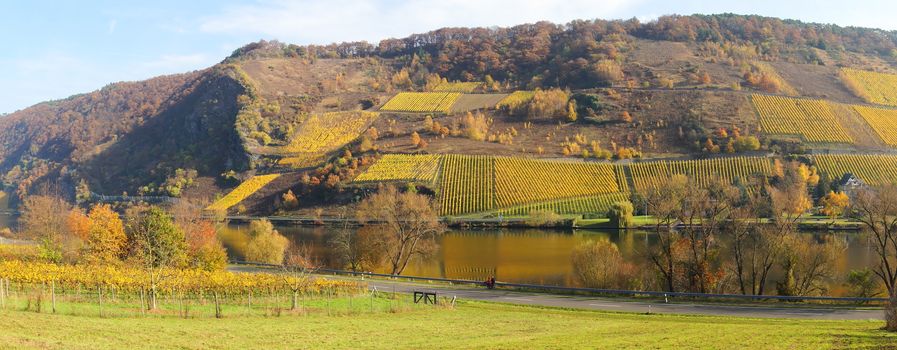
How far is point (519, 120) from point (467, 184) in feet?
110

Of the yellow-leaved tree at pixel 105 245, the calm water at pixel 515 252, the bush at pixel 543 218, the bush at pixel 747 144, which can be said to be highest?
the bush at pixel 747 144

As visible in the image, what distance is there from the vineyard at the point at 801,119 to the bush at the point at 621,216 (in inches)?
1743

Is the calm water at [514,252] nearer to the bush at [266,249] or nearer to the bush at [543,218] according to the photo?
the bush at [543,218]

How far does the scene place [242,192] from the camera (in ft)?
433

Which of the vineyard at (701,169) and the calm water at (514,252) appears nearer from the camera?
the calm water at (514,252)

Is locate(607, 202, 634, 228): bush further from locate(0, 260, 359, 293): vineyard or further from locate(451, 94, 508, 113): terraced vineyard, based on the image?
locate(451, 94, 508, 113): terraced vineyard

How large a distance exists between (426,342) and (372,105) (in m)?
141

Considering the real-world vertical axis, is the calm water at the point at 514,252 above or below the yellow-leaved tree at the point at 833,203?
below

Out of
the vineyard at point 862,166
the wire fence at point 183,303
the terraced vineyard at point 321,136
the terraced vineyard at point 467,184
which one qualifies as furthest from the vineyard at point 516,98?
the wire fence at point 183,303

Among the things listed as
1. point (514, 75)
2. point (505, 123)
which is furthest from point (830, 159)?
point (514, 75)

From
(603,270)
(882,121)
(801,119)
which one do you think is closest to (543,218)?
(603,270)

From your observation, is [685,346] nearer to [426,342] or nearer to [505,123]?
[426,342]

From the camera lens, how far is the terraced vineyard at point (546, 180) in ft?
347

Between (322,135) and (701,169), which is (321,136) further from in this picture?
(701,169)
